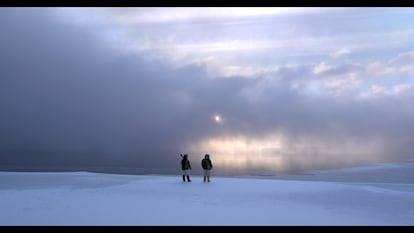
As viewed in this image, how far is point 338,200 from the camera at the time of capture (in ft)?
49.0

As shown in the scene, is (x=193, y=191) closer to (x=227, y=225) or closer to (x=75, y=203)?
(x=75, y=203)
